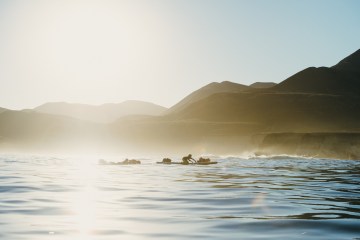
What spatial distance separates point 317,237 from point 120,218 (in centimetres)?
473

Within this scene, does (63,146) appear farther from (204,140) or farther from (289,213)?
(289,213)

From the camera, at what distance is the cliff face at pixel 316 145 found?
86.7 m

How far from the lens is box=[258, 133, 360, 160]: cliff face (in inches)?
3414

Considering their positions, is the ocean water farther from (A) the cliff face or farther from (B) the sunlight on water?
(A) the cliff face

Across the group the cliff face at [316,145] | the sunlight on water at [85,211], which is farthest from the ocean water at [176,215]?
the cliff face at [316,145]

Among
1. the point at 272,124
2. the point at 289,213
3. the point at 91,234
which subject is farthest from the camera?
the point at 272,124

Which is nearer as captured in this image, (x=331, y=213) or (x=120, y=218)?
(x=120, y=218)

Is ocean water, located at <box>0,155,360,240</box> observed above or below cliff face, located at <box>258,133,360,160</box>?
below

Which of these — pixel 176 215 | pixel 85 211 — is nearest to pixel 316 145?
pixel 176 215

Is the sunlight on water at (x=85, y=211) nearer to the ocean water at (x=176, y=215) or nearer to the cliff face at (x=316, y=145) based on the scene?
the ocean water at (x=176, y=215)

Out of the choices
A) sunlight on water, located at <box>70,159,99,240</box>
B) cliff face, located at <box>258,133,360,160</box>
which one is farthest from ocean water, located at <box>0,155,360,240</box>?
cliff face, located at <box>258,133,360,160</box>

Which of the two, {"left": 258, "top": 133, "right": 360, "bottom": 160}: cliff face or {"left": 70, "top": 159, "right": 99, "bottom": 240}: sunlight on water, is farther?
{"left": 258, "top": 133, "right": 360, "bottom": 160}: cliff face

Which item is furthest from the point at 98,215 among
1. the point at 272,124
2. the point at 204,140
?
the point at 272,124

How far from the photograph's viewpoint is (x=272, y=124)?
622ft
